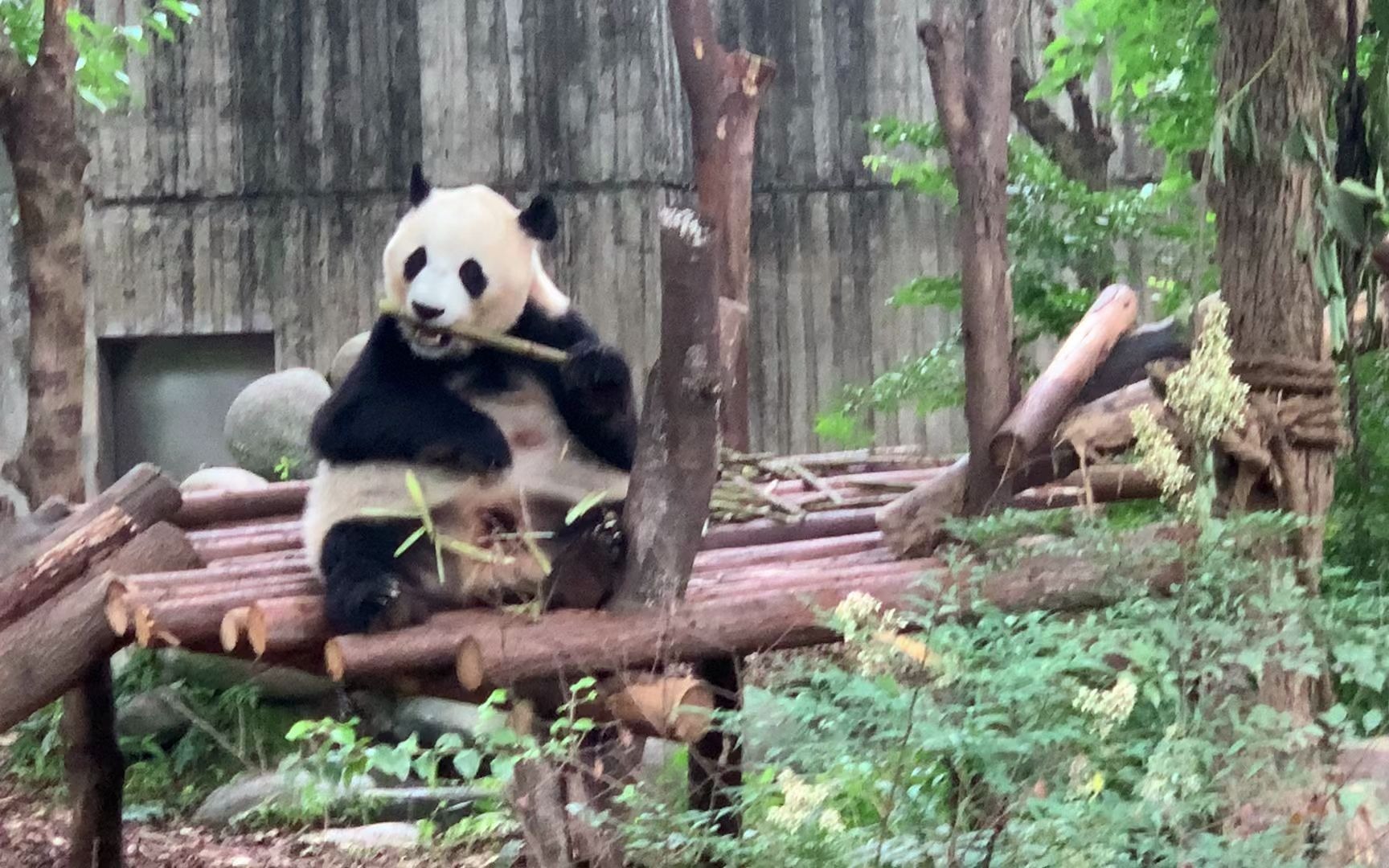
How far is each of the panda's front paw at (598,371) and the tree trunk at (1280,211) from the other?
101cm

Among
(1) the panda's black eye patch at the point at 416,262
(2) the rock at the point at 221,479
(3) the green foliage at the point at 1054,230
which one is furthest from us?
(2) the rock at the point at 221,479

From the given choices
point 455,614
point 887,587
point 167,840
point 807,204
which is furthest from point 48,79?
point 807,204

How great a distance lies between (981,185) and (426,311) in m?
1.08

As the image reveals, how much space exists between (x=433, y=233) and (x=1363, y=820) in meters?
1.93

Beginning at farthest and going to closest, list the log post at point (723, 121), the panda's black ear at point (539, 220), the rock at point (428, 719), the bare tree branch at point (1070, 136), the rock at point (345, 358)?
the rock at point (345, 358) → the bare tree branch at point (1070, 136) → the rock at point (428, 719) → the log post at point (723, 121) → the panda's black ear at point (539, 220)

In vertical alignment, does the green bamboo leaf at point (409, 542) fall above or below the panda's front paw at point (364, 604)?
above

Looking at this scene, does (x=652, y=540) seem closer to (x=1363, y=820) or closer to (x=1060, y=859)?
(x=1060, y=859)

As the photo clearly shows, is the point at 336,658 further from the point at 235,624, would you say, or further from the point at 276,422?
the point at 276,422

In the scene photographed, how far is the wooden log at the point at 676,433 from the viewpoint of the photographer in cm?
200

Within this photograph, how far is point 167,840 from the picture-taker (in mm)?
4285

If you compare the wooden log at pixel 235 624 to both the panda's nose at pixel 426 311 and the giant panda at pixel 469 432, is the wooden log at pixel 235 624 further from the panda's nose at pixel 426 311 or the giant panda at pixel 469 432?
the panda's nose at pixel 426 311

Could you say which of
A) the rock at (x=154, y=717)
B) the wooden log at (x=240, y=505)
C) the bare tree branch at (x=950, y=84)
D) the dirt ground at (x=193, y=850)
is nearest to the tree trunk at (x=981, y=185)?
the bare tree branch at (x=950, y=84)

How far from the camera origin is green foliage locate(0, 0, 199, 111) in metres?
4.50

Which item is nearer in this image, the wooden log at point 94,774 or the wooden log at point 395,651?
the wooden log at point 395,651
